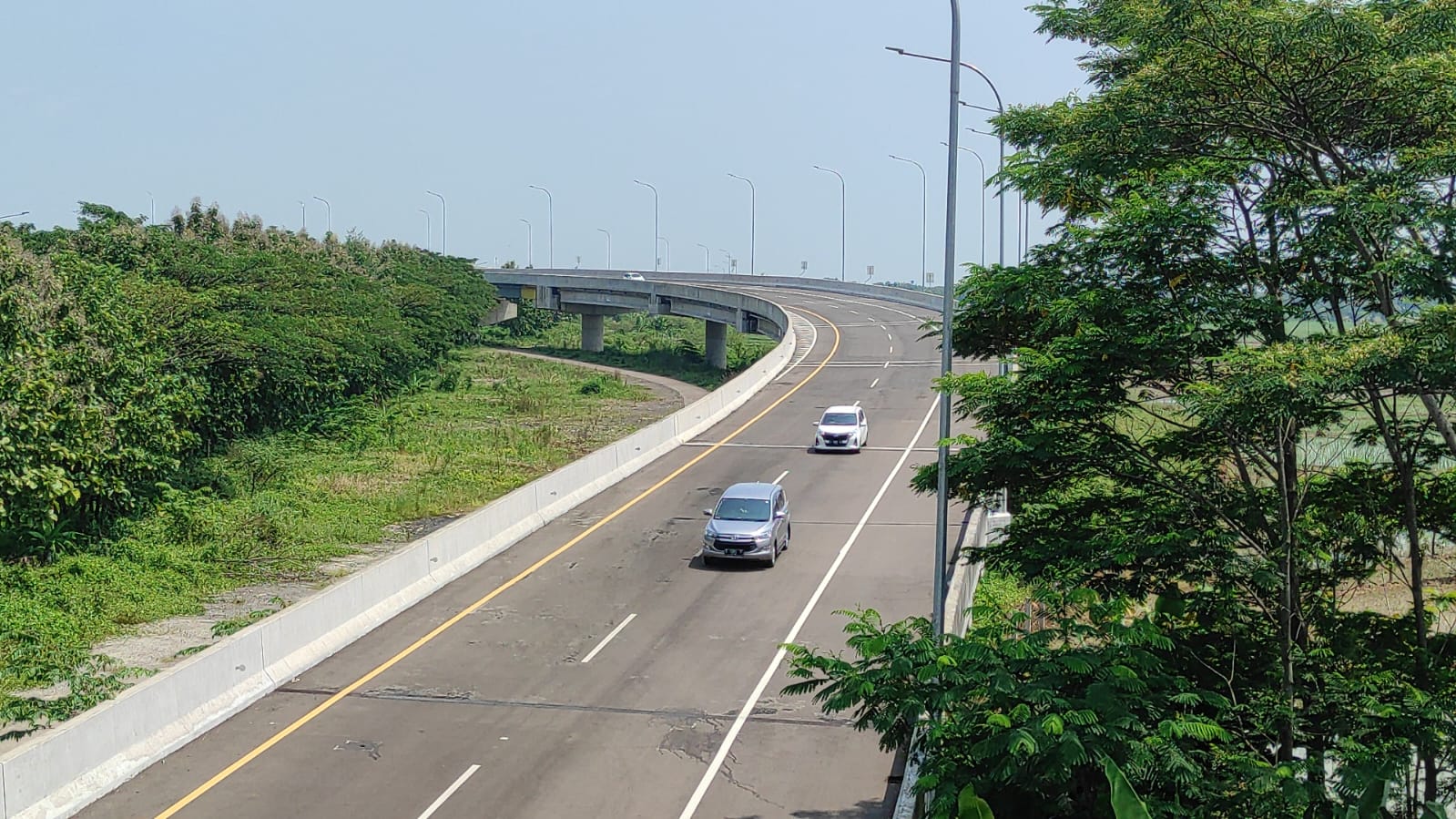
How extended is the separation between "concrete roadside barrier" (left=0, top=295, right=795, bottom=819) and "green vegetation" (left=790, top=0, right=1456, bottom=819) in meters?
9.41

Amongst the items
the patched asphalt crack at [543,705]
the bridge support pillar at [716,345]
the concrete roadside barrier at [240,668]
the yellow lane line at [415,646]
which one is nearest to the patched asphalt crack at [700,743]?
the patched asphalt crack at [543,705]

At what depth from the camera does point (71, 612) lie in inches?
965

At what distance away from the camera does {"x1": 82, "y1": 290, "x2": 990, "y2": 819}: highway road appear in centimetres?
1673

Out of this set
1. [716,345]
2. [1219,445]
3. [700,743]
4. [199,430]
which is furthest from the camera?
[716,345]

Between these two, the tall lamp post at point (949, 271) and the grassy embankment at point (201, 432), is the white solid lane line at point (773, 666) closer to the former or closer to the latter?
the tall lamp post at point (949, 271)

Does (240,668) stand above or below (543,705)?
above

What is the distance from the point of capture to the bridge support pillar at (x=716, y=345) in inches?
3100

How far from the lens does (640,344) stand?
93438 millimetres

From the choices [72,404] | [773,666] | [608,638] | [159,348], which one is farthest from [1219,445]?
[159,348]

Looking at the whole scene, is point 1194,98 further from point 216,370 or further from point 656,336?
point 656,336

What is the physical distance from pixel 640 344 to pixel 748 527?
214 feet

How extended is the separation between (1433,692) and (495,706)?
12.9 m

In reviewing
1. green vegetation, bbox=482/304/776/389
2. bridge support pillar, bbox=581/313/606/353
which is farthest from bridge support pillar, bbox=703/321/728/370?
bridge support pillar, bbox=581/313/606/353

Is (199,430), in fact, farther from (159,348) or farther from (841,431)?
(841,431)
